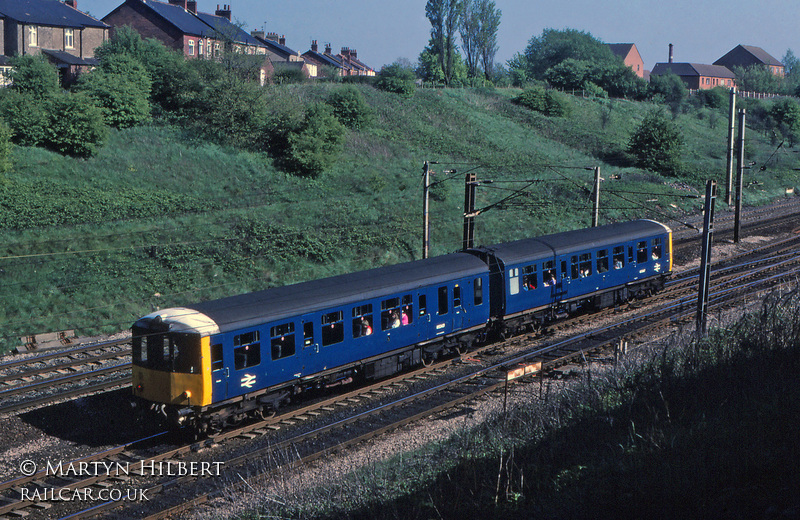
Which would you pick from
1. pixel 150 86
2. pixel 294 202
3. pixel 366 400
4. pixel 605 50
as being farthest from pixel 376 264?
pixel 605 50

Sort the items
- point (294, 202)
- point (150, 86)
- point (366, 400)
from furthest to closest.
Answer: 1. point (150, 86)
2. point (294, 202)
3. point (366, 400)

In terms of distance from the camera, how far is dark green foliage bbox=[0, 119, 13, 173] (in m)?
30.4

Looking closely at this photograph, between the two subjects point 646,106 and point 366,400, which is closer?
point 366,400

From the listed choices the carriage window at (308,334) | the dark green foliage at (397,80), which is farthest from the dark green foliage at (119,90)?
the carriage window at (308,334)

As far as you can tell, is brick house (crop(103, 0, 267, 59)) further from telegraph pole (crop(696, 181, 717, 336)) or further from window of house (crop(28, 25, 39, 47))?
telegraph pole (crop(696, 181, 717, 336))

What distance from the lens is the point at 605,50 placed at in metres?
101

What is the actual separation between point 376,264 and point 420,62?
61.1m

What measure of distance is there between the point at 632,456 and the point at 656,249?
1940cm

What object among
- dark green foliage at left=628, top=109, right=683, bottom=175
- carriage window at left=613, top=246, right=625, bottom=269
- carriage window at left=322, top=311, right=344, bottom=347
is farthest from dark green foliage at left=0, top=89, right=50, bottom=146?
dark green foliage at left=628, top=109, right=683, bottom=175

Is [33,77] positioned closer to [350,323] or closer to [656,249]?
[350,323]

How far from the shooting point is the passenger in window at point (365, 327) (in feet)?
55.9

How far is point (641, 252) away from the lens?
25.9 metres

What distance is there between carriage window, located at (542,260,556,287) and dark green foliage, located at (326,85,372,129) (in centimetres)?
3015

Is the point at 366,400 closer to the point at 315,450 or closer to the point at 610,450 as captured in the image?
the point at 315,450
